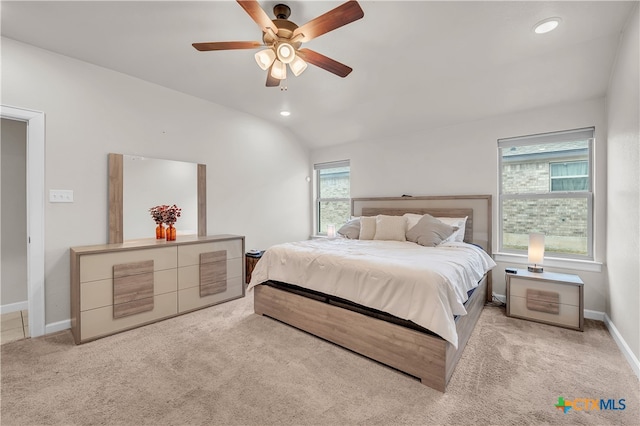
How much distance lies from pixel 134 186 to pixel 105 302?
131 centimetres

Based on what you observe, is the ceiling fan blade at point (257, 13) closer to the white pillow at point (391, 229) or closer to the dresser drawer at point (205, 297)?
the white pillow at point (391, 229)

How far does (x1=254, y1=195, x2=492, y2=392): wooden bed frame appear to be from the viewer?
1812 millimetres

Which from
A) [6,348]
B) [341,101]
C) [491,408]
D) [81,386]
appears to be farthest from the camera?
[341,101]

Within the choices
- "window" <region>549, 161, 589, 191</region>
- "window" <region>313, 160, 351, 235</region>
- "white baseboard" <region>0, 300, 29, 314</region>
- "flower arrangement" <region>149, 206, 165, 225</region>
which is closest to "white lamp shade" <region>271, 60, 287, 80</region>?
"flower arrangement" <region>149, 206, 165, 225</region>

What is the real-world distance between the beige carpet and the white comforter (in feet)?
1.48

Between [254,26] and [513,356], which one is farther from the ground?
[254,26]

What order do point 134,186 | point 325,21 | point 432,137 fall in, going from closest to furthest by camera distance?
point 325,21 < point 134,186 < point 432,137

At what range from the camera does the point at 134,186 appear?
3.15m

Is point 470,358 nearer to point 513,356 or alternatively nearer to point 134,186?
point 513,356

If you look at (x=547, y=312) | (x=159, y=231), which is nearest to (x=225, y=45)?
(x=159, y=231)

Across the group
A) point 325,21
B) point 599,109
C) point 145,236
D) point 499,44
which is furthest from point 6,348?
point 599,109

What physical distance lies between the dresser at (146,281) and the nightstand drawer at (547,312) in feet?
10.8

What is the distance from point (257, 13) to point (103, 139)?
7.74 ft

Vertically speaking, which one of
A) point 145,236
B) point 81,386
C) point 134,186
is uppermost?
point 134,186
